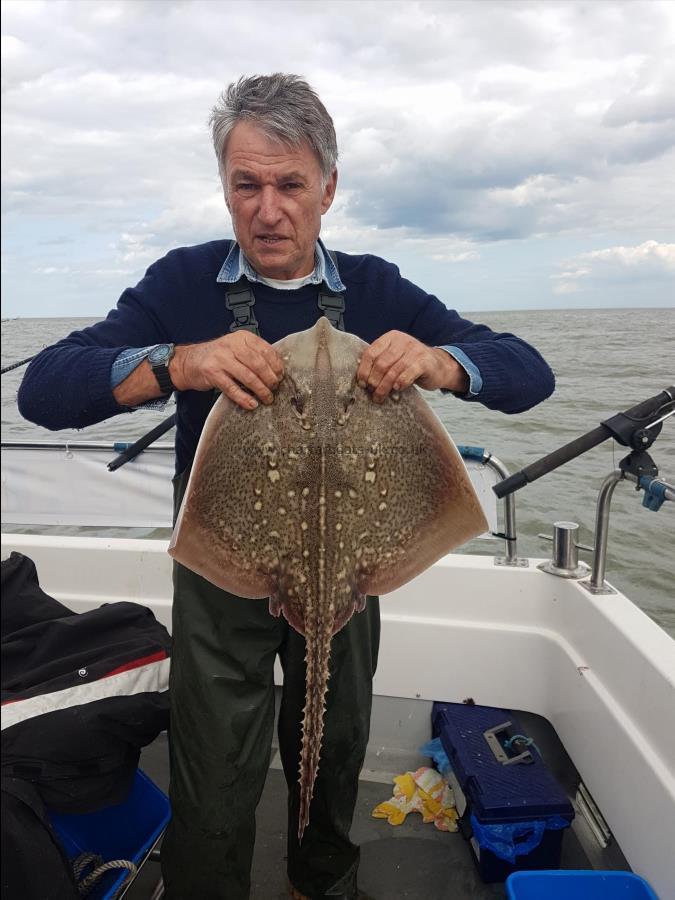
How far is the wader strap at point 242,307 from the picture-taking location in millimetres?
2150

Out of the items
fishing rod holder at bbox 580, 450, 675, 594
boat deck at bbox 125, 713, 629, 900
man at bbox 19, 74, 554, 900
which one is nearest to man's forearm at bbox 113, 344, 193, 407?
man at bbox 19, 74, 554, 900

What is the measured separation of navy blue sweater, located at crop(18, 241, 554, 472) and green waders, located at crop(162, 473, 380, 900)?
42 cm

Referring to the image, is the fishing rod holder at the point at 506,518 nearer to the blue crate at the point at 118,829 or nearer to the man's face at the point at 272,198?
the man's face at the point at 272,198

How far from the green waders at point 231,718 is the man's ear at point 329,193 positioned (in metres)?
1.01

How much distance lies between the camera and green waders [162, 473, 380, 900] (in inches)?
81.0

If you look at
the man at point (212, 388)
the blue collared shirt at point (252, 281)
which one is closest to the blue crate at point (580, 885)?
the man at point (212, 388)

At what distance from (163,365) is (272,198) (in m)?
0.62

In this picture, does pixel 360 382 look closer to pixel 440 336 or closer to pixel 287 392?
pixel 287 392

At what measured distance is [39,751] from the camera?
5.72 ft

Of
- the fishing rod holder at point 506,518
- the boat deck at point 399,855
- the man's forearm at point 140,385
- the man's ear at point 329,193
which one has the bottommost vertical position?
the boat deck at point 399,855

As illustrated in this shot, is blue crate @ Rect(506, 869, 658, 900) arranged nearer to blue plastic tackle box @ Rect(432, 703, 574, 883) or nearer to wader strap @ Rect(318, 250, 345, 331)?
blue plastic tackle box @ Rect(432, 703, 574, 883)

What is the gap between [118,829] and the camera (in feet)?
7.48

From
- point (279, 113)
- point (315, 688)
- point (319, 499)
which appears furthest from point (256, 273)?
point (315, 688)

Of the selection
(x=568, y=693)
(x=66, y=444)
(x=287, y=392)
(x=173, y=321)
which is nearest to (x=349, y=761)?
(x=568, y=693)
